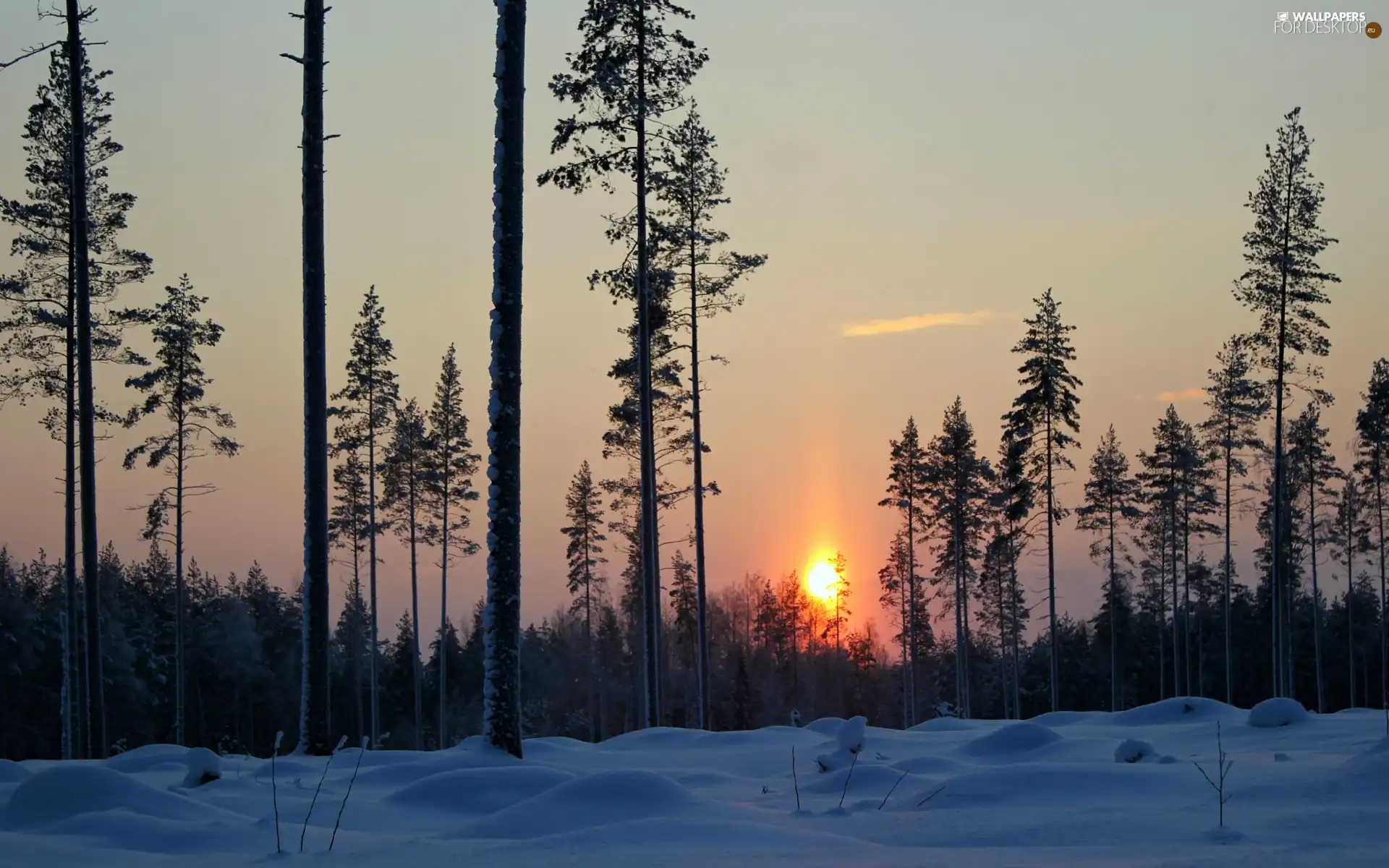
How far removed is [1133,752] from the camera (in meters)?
8.19

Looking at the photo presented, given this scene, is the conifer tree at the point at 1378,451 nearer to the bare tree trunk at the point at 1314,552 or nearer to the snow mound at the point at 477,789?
the bare tree trunk at the point at 1314,552

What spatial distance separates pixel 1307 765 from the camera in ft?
23.0

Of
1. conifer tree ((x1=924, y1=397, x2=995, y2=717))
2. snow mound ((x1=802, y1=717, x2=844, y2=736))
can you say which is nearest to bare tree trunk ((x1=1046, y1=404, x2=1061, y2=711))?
conifer tree ((x1=924, y1=397, x2=995, y2=717))

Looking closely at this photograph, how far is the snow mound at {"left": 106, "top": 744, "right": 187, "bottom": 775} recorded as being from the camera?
9719 millimetres

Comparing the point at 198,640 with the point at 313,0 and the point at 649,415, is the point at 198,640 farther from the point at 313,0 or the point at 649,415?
the point at 313,0

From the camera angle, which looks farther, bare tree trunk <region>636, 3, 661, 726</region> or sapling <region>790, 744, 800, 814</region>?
bare tree trunk <region>636, 3, 661, 726</region>

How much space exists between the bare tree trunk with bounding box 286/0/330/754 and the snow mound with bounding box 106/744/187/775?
47.5 inches

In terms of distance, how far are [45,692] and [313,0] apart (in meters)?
47.5

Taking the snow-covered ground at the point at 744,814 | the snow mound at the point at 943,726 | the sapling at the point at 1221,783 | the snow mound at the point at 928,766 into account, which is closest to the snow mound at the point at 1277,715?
the snow-covered ground at the point at 744,814

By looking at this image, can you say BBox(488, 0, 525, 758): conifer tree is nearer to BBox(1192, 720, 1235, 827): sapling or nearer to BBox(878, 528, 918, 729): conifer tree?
BBox(1192, 720, 1235, 827): sapling

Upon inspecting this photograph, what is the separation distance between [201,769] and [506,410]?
395cm

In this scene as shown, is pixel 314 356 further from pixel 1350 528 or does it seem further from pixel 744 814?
pixel 1350 528

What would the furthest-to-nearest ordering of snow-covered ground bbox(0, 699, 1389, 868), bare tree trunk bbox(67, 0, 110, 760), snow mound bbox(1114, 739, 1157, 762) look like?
bare tree trunk bbox(67, 0, 110, 760)
snow mound bbox(1114, 739, 1157, 762)
snow-covered ground bbox(0, 699, 1389, 868)

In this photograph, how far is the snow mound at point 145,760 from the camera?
972 cm
